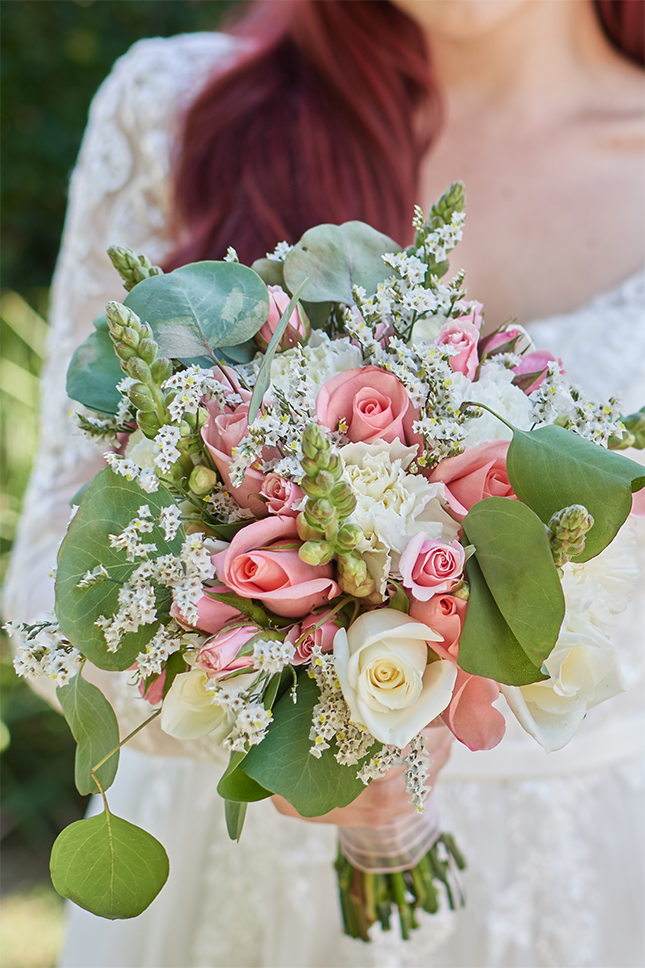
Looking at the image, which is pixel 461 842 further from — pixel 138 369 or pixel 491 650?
pixel 138 369

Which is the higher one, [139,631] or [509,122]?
[509,122]

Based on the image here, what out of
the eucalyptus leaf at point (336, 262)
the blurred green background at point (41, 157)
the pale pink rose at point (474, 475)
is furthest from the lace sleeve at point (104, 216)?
the blurred green background at point (41, 157)

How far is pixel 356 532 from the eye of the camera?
1.47 feet

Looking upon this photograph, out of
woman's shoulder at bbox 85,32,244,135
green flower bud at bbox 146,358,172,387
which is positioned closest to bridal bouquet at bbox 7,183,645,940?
green flower bud at bbox 146,358,172,387

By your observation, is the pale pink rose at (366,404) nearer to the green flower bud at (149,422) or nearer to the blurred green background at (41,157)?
the green flower bud at (149,422)

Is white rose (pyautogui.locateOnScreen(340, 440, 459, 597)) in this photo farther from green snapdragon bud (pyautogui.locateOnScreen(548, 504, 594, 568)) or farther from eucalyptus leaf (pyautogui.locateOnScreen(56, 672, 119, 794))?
eucalyptus leaf (pyautogui.locateOnScreen(56, 672, 119, 794))

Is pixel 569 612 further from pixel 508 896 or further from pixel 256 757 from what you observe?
pixel 508 896

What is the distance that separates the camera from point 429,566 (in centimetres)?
45

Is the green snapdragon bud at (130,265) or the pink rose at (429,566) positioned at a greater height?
the green snapdragon bud at (130,265)

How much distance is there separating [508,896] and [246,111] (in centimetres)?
118

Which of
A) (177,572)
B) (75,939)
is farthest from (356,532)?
(75,939)

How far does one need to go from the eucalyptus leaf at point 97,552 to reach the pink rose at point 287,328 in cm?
15

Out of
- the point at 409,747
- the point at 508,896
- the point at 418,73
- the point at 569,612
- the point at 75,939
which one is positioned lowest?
the point at 75,939

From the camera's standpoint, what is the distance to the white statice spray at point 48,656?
48 cm
